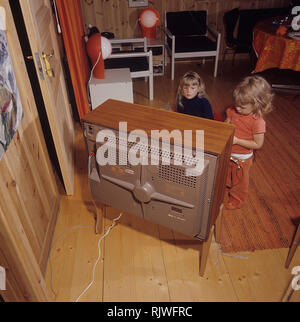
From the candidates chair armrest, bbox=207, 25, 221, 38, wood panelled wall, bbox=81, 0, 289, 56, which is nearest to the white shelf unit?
wood panelled wall, bbox=81, 0, 289, 56

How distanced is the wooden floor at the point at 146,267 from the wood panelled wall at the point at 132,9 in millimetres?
3561

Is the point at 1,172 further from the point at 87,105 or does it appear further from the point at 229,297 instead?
the point at 87,105

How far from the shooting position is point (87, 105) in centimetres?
302

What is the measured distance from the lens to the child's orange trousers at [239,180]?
1918mm

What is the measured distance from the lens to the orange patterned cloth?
3104 mm

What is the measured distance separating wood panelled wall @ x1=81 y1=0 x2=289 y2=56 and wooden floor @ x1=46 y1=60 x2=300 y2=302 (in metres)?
3.56

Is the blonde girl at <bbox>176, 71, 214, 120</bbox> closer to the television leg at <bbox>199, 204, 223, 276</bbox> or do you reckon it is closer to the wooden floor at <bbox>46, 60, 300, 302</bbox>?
the television leg at <bbox>199, 204, 223, 276</bbox>

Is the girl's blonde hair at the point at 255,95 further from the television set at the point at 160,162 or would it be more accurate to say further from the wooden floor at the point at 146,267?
the wooden floor at the point at 146,267

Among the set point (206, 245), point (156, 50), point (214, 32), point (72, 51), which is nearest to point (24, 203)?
point (206, 245)

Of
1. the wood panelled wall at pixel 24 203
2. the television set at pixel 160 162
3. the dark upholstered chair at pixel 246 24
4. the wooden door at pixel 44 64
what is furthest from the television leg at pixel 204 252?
the dark upholstered chair at pixel 246 24

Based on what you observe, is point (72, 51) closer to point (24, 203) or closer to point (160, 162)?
point (24, 203)

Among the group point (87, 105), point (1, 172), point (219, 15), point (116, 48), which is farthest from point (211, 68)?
point (1, 172)

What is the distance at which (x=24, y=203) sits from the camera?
1.54 meters
